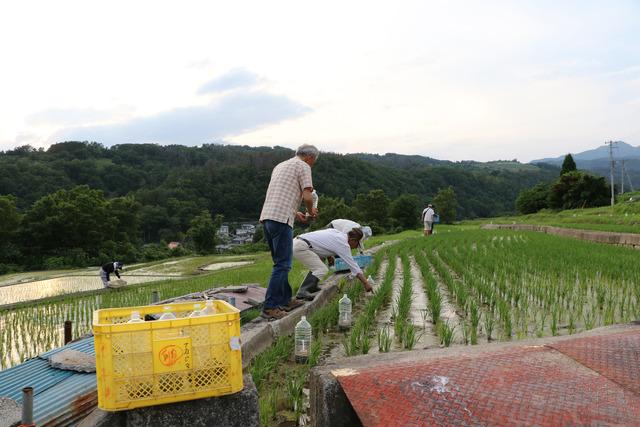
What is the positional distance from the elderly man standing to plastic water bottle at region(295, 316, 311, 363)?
30.0 inches

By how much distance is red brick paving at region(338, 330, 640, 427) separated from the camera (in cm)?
167

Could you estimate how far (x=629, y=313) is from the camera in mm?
4113

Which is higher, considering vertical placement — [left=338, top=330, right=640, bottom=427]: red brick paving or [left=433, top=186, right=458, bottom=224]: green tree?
[left=338, top=330, right=640, bottom=427]: red brick paving

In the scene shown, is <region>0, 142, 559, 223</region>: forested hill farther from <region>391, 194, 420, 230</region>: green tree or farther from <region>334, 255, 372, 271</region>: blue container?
<region>334, 255, 372, 271</region>: blue container

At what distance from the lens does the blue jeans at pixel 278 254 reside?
396 cm

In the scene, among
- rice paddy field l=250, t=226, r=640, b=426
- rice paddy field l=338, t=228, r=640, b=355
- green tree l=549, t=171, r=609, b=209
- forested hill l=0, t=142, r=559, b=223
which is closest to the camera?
rice paddy field l=250, t=226, r=640, b=426

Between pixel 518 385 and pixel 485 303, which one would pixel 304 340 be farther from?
pixel 485 303

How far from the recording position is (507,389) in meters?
1.82

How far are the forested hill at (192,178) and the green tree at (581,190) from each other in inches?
852

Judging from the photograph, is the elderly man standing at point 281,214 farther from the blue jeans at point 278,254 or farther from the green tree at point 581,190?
the green tree at point 581,190

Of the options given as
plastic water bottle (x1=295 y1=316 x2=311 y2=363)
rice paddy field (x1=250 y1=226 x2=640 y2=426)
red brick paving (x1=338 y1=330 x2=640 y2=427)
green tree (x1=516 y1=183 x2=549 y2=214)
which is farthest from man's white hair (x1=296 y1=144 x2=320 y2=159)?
green tree (x1=516 y1=183 x2=549 y2=214)

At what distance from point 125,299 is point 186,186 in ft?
135

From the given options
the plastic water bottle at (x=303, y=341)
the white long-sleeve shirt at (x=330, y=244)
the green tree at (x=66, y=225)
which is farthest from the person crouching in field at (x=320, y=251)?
the green tree at (x=66, y=225)

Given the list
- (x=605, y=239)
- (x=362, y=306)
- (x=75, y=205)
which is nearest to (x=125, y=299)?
(x=362, y=306)
